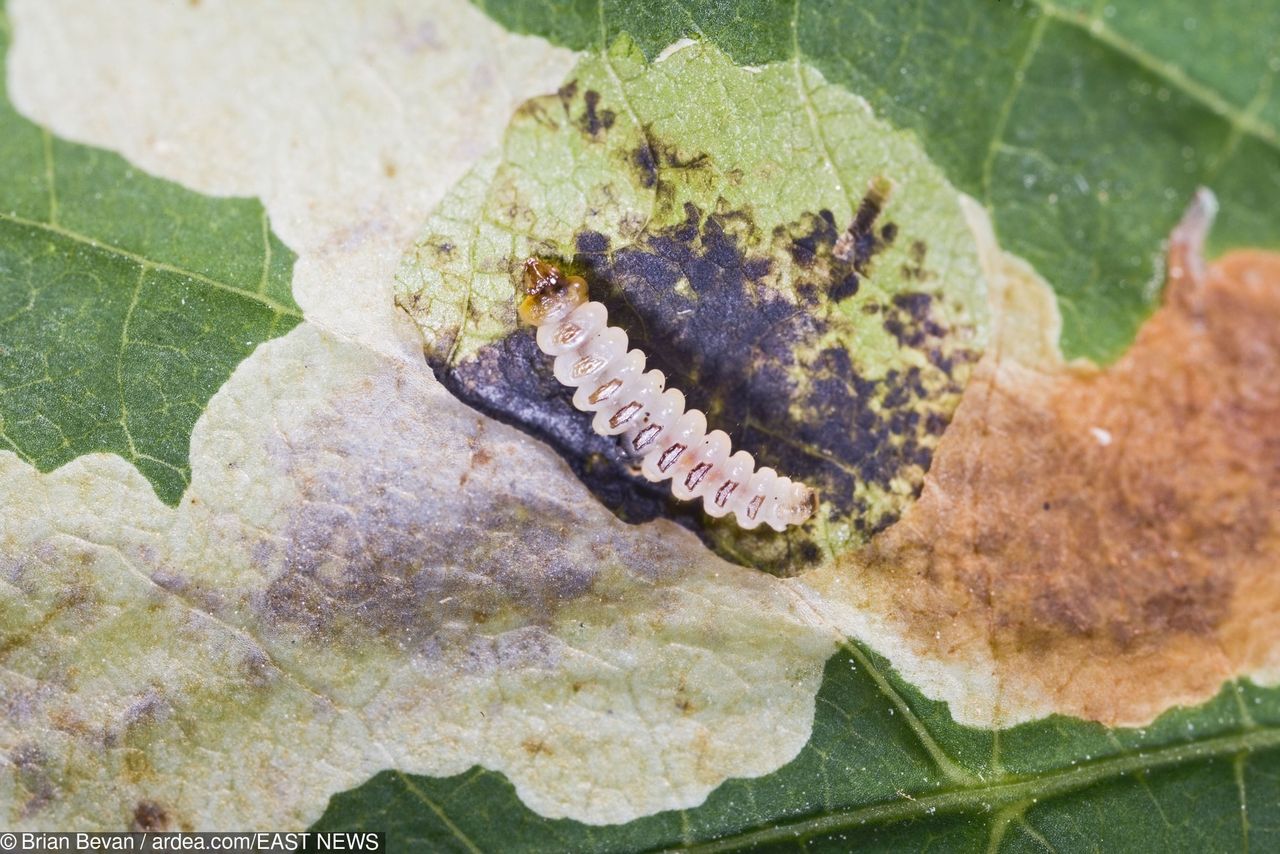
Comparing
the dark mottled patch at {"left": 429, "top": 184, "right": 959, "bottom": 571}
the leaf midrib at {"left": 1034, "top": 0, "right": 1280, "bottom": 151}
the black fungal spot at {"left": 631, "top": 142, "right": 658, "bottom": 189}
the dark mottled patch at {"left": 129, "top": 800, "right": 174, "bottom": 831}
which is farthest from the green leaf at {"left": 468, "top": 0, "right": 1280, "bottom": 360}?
the dark mottled patch at {"left": 129, "top": 800, "right": 174, "bottom": 831}

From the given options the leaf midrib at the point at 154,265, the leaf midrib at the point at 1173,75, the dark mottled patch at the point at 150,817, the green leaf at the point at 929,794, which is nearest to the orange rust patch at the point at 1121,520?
the green leaf at the point at 929,794

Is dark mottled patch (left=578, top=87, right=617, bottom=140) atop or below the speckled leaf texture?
atop

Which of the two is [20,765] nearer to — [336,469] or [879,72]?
[336,469]

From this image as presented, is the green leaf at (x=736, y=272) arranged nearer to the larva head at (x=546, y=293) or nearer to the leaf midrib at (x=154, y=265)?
the larva head at (x=546, y=293)

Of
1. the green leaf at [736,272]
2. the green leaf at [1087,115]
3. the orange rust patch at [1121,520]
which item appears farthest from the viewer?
the green leaf at [1087,115]

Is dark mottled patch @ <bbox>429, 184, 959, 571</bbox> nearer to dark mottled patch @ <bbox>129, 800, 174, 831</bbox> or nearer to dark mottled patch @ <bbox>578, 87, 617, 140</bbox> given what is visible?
dark mottled patch @ <bbox>578, 87, 617, 140</bbox>

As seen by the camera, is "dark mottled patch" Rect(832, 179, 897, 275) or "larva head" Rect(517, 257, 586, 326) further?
"dark mottled patch" Rect(832, 179, 897, 275)

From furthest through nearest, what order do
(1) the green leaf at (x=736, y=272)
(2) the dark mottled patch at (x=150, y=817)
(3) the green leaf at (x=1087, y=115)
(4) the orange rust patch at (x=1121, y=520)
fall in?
(3) the green leaf at (x=1087, y=115) → (4) the orange rust patch at (x=1121, y=520) → (1) the green leaf at (x=736, y=272) → (2) the dark mottled patch at (x=150, y=817)

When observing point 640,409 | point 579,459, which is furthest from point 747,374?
point 579,459
